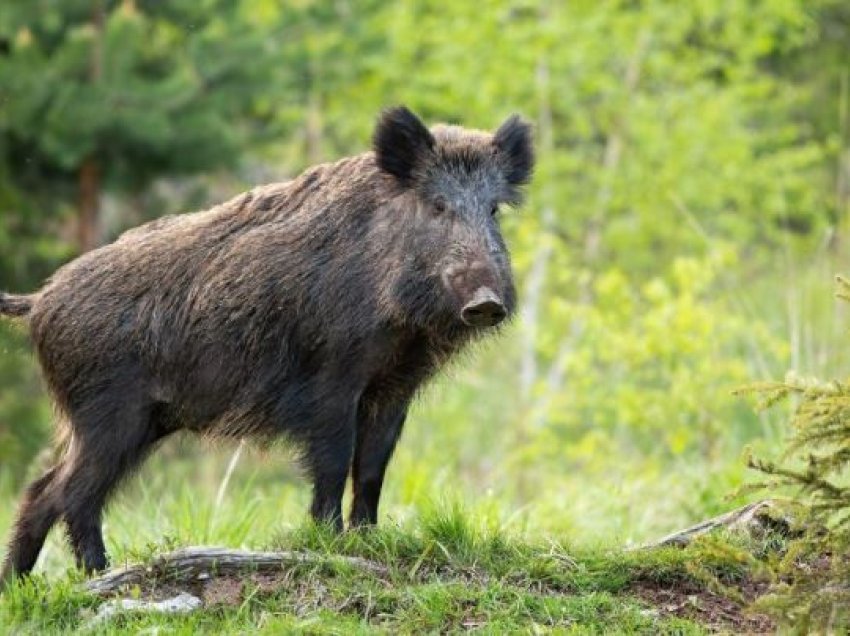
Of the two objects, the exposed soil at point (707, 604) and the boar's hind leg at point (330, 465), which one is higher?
the boar's hind leg at point (330, 465)

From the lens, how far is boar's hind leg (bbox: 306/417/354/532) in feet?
21.1

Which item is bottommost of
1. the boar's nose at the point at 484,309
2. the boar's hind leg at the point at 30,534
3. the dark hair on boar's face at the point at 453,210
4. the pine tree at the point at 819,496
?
the boar's hind leg at the point at 30,534

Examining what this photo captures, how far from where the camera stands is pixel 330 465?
645cm

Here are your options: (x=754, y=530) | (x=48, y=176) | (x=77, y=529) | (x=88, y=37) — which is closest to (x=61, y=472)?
(x=77, y=529)

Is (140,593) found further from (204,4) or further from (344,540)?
(204,4)

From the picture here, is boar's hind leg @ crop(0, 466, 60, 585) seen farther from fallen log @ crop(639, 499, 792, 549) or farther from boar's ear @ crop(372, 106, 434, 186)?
fallen log @ crop(639, 499, 792, 549)

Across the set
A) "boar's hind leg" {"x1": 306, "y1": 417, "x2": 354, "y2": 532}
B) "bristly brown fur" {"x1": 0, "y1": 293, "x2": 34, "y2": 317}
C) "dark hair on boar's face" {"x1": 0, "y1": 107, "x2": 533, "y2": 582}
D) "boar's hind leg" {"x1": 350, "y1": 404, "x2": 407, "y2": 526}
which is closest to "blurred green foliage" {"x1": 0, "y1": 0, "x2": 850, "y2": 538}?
"bristly brown fur" {"x1": 0, "y1": 293, "x2": 34, "y2": 317}

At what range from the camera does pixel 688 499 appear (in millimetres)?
9086

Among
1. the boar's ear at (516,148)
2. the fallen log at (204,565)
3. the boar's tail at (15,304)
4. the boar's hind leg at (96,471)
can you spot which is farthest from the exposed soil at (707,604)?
the boar's tail at (15,304)

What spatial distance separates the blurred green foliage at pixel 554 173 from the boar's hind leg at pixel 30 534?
3.36 feet

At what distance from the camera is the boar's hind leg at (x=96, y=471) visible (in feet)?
21.8

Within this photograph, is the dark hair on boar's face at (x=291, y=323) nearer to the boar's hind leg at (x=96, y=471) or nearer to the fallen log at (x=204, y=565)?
the boar's hind leg at (x=96, y=471)

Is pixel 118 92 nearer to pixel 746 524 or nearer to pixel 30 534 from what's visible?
pixel 30 534

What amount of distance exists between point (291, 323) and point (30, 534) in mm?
1564
